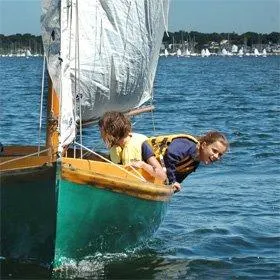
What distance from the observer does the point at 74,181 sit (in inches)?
340

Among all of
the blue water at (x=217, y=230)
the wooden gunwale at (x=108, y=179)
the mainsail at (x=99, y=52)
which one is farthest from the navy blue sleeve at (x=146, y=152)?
the blue water at (x=217, y=230)

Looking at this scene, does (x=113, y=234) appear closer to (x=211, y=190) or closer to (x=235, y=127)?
(x=211, y=190)

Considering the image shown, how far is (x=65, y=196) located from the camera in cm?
866

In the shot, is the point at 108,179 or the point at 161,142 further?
the point at 161,142

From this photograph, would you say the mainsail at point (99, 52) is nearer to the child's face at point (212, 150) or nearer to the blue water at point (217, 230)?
the blue water at point (217, 230)

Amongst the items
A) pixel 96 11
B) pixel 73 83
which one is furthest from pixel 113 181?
pixel 96 11

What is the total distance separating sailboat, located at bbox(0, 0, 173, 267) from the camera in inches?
344

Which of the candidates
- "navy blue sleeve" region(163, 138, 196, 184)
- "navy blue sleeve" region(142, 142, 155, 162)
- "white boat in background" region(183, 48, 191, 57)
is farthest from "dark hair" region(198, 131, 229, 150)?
"white boat in background" region(183, 48, 191, 57)

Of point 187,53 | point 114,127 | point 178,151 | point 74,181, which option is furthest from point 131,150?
point 187,53

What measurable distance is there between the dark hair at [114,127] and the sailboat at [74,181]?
25 centimetres

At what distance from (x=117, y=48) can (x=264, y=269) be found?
9.72 ft

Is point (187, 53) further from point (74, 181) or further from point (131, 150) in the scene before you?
point (74, 181)

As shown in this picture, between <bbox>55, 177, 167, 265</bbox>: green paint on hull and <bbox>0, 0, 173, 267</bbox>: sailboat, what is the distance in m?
0.01

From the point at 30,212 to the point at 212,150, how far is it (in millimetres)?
1888
